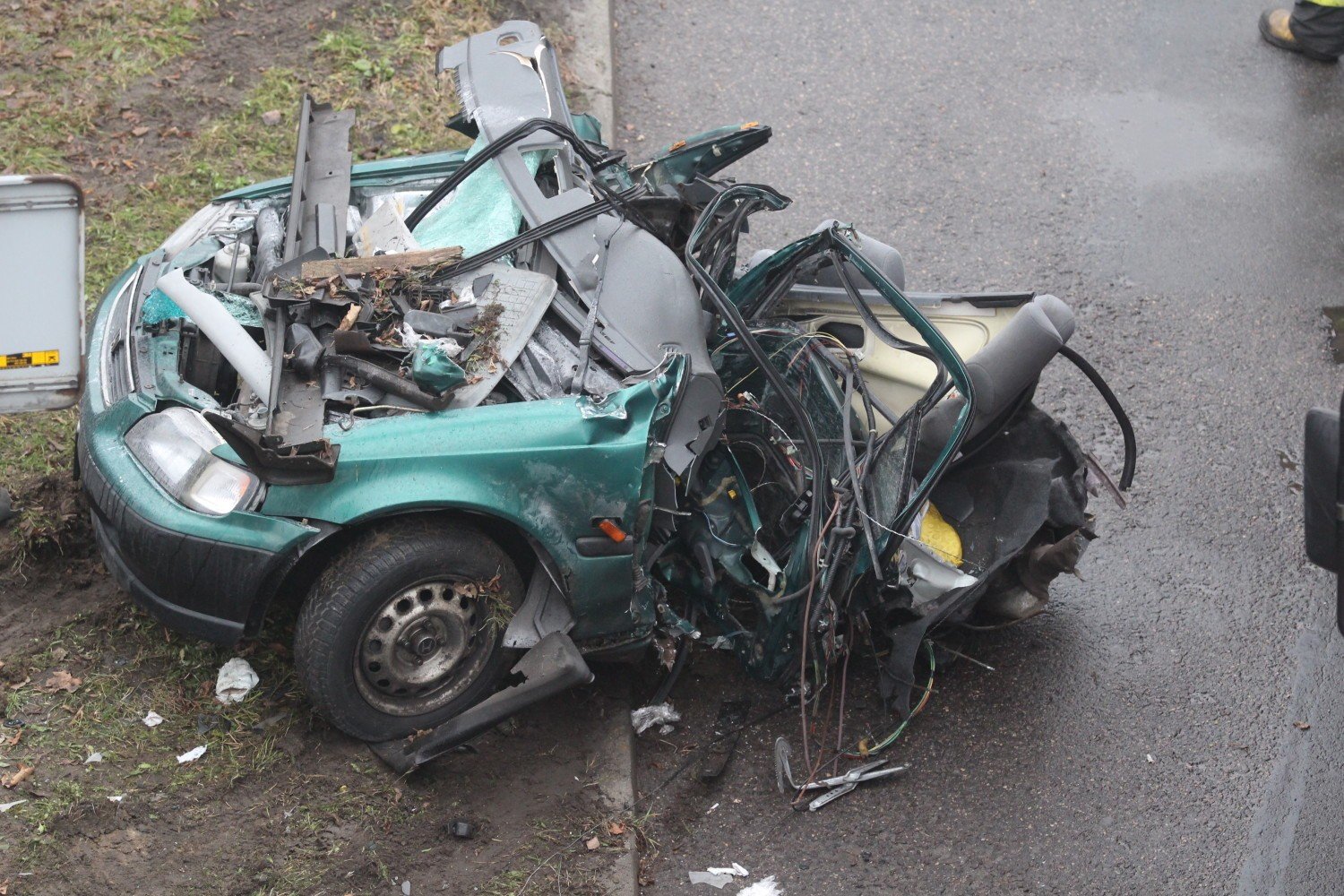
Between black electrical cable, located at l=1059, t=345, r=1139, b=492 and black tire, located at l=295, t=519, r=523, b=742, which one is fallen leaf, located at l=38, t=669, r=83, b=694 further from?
black electrical cable, located at l=1059, t=345, r=1139, b=492

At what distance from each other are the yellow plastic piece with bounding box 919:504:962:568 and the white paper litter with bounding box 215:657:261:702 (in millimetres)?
2416

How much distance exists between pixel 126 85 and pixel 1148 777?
662cm

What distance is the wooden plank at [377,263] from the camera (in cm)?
414

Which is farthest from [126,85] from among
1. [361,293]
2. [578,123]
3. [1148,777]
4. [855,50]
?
[1148,777]

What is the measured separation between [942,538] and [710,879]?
1.49 metres

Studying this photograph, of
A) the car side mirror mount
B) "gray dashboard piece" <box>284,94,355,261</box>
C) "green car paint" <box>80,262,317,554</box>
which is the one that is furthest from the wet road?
"gray dashboard piece" <box>284,94,355,261</box>

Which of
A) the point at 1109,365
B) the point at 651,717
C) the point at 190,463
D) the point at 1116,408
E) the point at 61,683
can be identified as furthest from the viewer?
the point at 1109,365

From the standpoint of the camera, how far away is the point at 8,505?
181 inches

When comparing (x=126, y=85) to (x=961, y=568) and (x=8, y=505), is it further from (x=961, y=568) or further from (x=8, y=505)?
(x=961, y=568)

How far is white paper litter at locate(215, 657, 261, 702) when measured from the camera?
13.5 ft

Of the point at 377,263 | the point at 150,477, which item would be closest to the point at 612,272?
the point at 377,263

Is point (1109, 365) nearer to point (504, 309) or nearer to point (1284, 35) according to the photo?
point (504, 309)

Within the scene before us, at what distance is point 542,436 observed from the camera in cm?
381

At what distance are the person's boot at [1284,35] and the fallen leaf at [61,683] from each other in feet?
28.2
